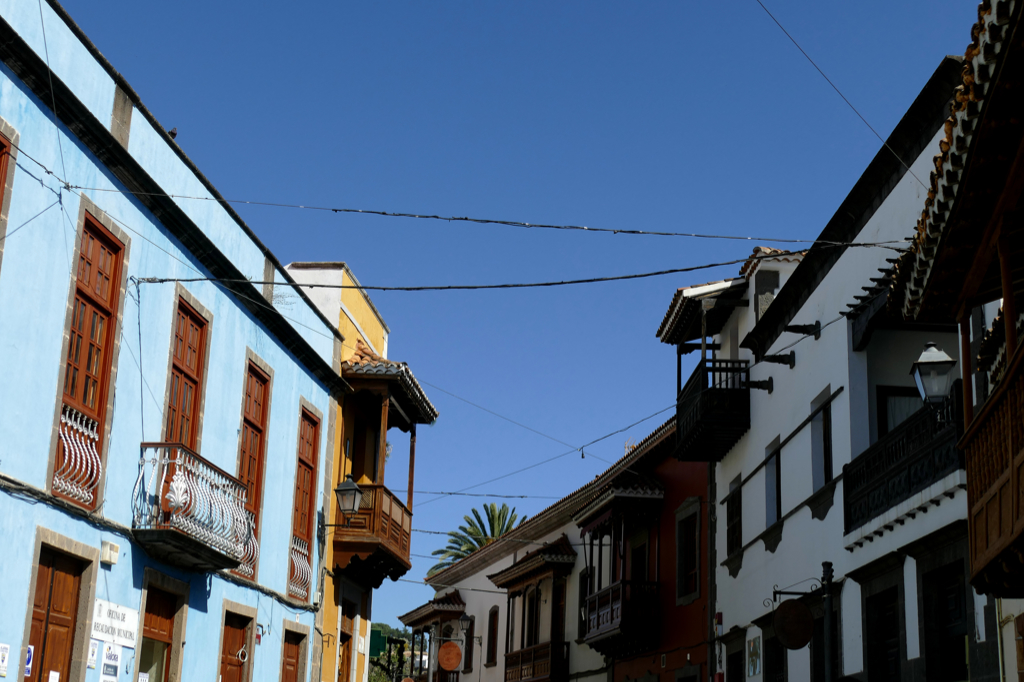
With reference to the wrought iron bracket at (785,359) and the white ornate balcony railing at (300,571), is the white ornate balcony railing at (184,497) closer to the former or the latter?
the white ornate balcony railing at (300,571)

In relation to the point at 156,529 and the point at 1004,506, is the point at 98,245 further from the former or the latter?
the point at 1004,506

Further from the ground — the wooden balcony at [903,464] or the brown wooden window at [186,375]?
the brown wooden window at [186,375]

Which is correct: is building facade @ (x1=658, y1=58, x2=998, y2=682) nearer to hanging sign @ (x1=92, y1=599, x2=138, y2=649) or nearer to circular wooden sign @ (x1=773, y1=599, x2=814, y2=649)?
circular wooden sign @ (x1=773, y1=599, x2=814, y2=649)

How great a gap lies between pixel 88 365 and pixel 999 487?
28.1 feet

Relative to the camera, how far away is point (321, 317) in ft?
63.4

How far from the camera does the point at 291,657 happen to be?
17953 mm

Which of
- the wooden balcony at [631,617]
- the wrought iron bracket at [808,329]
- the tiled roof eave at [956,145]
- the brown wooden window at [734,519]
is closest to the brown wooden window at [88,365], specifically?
the tiled roof eave at [956,145]

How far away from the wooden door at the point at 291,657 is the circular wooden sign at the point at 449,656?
20061 mm

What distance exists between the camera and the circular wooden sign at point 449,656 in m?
37.6

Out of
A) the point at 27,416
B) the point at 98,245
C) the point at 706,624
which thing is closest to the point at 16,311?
the point at 27,416

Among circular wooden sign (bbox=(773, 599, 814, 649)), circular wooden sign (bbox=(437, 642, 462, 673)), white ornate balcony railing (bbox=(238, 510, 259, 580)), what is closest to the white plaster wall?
circular wooden sign (bbox=(773, 599, 814, 649))

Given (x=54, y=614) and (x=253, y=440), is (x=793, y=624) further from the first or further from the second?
(x=54, y=614)

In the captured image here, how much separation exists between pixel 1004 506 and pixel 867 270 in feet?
24.0

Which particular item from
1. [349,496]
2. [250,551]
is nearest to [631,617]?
[349,496]
